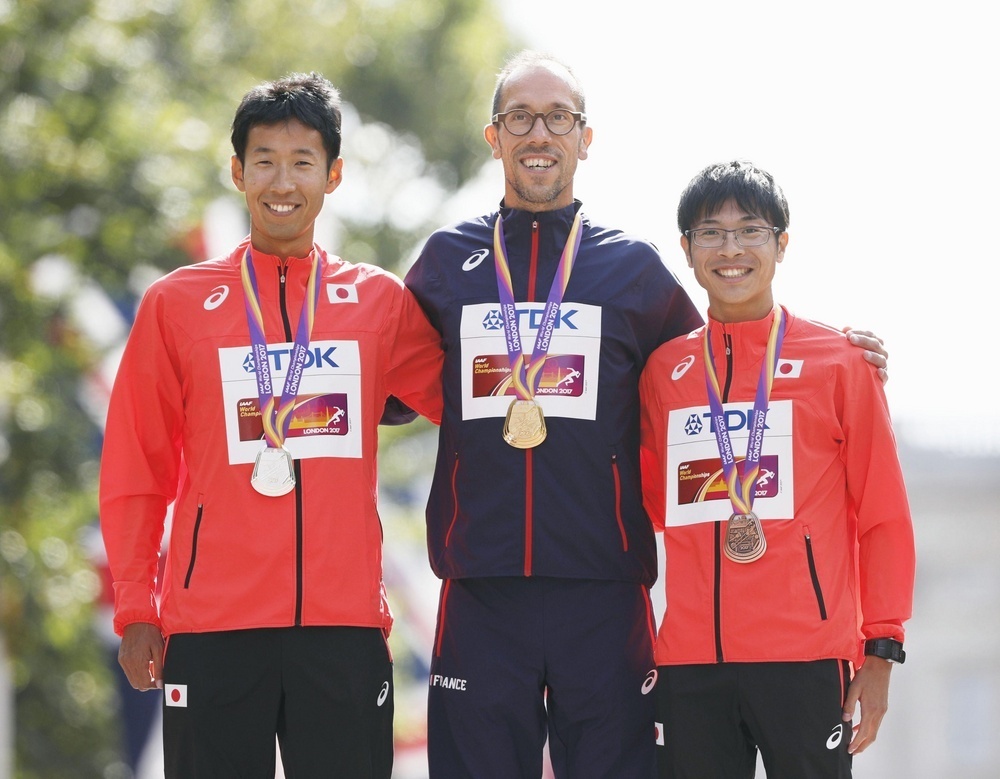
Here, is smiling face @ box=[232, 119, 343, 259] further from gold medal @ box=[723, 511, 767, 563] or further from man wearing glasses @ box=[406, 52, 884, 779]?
gold medal @ box=[723, 511, 767, 563]

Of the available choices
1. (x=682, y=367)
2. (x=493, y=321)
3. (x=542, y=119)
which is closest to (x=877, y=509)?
(x=682, y=367)

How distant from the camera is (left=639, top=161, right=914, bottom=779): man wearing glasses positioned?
A: 385 centimetres

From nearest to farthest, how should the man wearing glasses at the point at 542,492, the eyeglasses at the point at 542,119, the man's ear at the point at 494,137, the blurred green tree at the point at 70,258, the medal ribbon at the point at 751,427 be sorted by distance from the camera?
the medal ribbon at the point at 751,427 < the man wearing glasses at the point at 542,492 < the eyeglasses at the point at 542,119 < the man's ear at the point at 494,137 < the blurred green tree at the point at 70,258

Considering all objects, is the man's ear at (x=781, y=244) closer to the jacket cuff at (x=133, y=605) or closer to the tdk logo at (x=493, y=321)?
the tdk logo at (x=493, y=321)

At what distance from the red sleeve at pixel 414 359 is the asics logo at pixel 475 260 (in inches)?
7.4

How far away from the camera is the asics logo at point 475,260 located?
4.34 m

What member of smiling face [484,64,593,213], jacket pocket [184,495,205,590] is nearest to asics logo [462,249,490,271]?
smiling face [484,64,593,213]

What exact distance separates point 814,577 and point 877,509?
0.27 m

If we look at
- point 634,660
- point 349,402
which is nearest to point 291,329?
point 349,402

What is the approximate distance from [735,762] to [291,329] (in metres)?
1.72

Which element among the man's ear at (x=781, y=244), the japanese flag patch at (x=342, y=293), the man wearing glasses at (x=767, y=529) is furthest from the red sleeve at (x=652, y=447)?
the japanese flag patch at (x=342, y=293)

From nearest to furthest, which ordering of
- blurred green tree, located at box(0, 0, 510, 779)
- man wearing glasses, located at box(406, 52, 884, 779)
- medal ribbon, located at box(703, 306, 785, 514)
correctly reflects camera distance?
medal ribbon, located at box(703, 306, 785, 514)
man wearing glasses, located at box(406, 52, 884, 779)
blurred green tree, located at box(0, 0, 510, 779)

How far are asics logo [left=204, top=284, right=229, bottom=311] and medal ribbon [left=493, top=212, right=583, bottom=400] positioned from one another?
803 mm

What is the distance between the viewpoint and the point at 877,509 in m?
3.95
